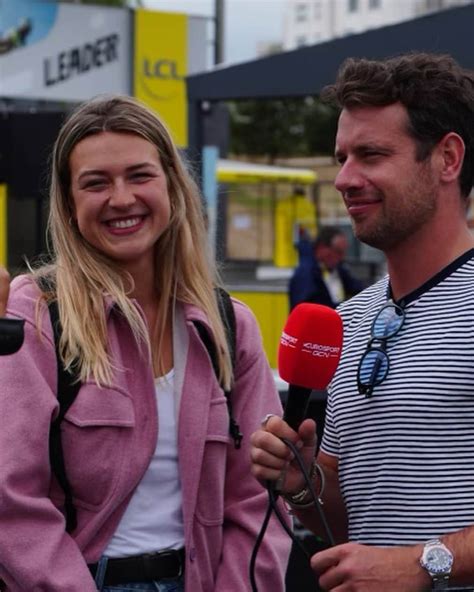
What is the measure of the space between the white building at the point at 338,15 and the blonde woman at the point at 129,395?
8187cm

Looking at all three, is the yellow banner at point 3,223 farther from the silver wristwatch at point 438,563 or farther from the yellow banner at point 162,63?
the silver wristwatch at point 438,563

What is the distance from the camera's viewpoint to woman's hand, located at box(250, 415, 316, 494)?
2242 millimetres

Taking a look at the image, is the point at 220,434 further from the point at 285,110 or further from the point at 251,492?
the point at 285,110

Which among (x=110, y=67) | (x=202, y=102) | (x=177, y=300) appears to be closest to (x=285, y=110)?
(x=110, y=67)

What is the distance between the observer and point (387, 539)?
237cm

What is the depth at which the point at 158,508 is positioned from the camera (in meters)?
2.57

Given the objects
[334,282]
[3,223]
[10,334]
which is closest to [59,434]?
[10,334]

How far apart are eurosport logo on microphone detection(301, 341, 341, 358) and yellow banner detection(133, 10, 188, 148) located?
1216cm

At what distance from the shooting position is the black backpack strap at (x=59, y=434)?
2492 millimetres

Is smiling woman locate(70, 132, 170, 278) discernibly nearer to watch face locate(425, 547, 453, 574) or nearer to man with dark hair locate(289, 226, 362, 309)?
watch face locate(425, 547, 453, 574)

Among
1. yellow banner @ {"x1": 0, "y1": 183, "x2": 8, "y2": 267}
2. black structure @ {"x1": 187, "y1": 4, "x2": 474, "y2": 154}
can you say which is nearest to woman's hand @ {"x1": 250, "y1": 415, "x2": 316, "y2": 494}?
black structure @ {"x1": 187, "y1": 4, "x2": 474, "y2": 154}

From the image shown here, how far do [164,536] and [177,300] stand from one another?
561 millimetres

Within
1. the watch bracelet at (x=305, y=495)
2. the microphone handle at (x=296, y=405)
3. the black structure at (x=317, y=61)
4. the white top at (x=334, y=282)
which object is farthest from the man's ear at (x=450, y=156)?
the white top at (x=334, y=282)

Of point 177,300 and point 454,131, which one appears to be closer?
point 454,131
